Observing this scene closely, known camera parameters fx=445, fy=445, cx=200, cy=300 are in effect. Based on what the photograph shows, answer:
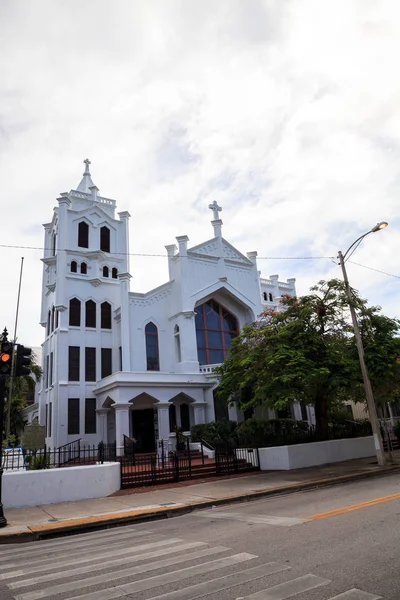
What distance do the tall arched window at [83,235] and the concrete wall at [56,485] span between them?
2140cm

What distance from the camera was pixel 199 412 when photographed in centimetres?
2741

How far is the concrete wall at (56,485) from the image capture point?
13.0 meters

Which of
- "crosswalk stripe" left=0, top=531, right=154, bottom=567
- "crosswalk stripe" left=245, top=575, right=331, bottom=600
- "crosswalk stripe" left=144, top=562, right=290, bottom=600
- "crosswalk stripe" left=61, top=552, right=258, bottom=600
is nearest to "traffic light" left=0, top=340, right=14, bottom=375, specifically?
"crosswalk stripe" left=0, top=531, right=154, bottom=567

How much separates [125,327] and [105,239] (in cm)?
921

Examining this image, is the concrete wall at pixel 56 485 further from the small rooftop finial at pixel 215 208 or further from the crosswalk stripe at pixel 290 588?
the small rooftop finial at pixel 215 208

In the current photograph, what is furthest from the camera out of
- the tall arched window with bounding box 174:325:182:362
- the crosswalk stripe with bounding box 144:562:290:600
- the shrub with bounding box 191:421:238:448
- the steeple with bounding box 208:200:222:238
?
the steeple with bounding box 208:200:222:238

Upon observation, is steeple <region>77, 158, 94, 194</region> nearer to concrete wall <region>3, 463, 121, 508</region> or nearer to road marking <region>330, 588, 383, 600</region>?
concrete wall <region>3, 463, 121, 508</region>

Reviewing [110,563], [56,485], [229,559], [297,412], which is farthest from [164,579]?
[297,412]

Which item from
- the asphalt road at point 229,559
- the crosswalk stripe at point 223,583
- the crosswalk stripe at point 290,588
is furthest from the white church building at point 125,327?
the crosswalk stripe at point 290,588

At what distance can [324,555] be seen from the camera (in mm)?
5973

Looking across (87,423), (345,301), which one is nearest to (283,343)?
(345,301)

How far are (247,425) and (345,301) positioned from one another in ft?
26.7

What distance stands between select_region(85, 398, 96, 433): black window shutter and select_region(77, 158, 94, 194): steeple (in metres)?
17.5

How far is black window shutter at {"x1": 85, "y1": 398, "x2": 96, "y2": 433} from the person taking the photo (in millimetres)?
27984
